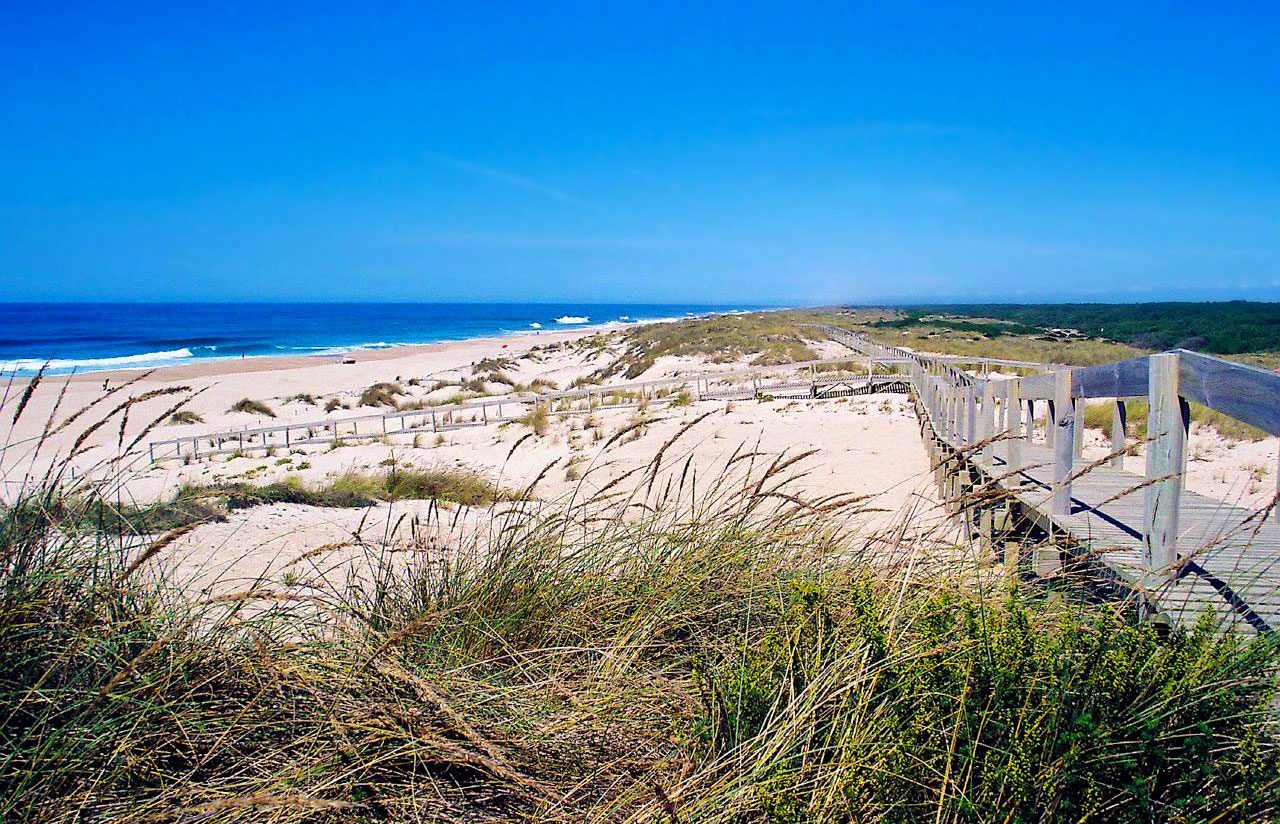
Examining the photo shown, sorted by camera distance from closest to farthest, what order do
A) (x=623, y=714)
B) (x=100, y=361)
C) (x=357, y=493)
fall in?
(x=623, y=714) < (x=357, y=493) < (x=100, y=361)

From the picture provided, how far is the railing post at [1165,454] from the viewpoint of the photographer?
120 inches

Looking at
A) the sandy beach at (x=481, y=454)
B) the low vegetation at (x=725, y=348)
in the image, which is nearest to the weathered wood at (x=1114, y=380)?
the sandy beach at (x=481, y=454)

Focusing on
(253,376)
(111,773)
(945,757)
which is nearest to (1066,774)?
(945,757)

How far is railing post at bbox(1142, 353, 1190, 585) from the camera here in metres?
3.05

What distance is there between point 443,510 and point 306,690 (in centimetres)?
709

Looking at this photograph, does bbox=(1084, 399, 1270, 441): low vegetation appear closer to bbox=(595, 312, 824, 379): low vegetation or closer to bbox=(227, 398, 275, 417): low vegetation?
bbox=(595, 312, 824, 379): low vegetation

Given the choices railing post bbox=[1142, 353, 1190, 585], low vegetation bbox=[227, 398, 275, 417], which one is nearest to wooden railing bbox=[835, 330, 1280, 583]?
railing post bbox=[1142, 353, 1190, 585]

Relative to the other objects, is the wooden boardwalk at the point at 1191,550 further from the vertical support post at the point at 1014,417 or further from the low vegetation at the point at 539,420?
the low vegetation at the point at 539,420

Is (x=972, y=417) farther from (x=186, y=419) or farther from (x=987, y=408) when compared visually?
(x=186, y=419)

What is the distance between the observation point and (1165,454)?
3104 mm

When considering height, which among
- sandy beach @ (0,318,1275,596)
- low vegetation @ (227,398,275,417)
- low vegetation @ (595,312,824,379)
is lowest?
low vegetation @ (227,398,275,417)

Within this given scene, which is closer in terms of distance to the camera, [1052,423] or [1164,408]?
[1164,408]

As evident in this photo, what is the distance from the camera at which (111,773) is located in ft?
6.95

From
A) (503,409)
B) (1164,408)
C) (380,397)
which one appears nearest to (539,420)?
(503,409)
